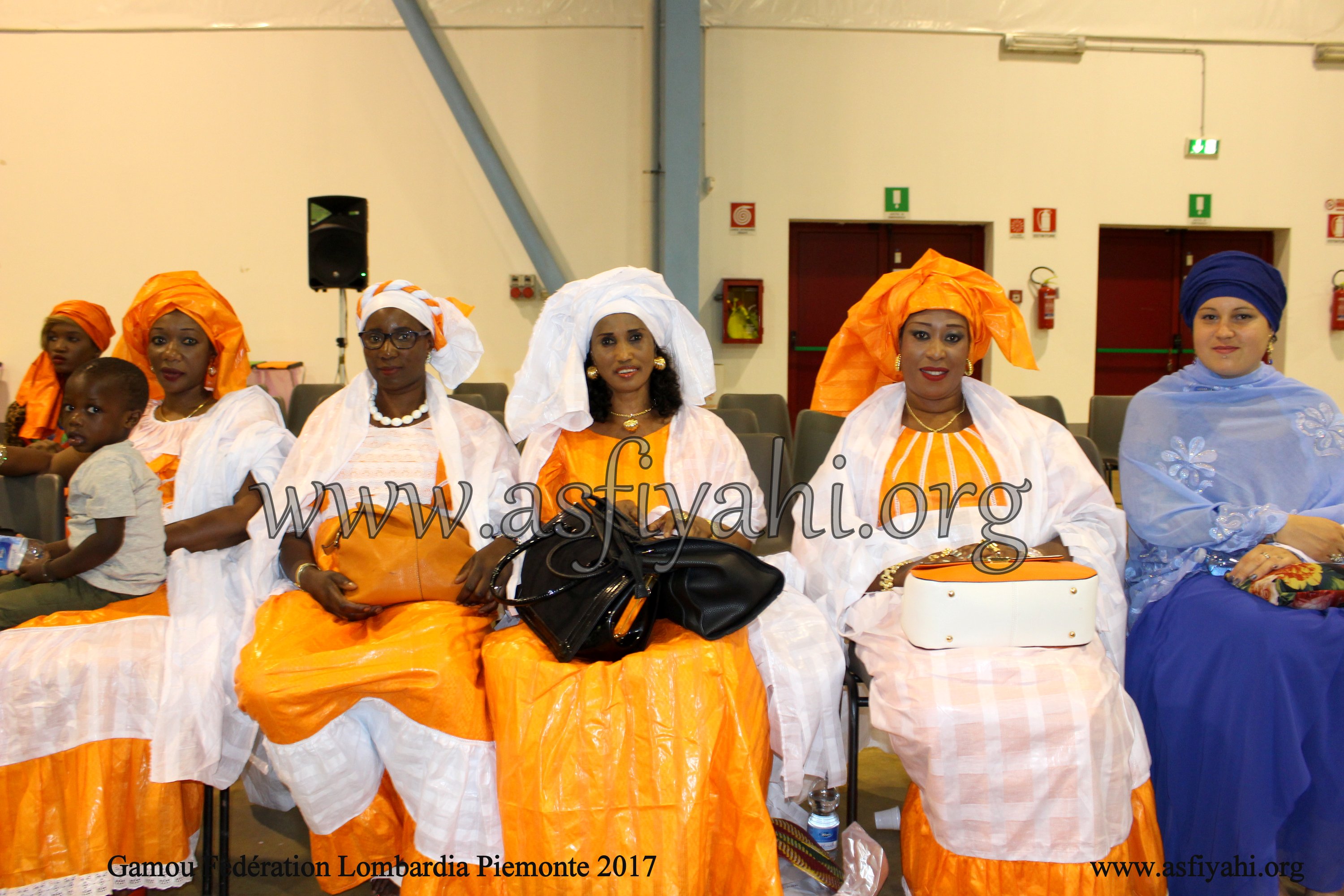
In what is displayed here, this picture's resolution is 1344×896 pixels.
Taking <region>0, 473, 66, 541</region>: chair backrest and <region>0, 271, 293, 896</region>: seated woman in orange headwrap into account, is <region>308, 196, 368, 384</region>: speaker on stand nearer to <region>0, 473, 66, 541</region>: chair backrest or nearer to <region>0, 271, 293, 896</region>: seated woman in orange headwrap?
<region>0, 473, 66, 541</region>: chair backrest

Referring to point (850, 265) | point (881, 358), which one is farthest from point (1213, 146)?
point (881, 358)

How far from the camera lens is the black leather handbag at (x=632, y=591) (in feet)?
6.25

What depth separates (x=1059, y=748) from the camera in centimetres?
182

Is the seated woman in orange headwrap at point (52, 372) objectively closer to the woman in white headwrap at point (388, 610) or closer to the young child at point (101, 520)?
the young child at point (101, 520)

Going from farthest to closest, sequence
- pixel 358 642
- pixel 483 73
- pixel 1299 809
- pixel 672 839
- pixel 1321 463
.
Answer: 1. pixel 483 73
2. pixel 1321 463
3. pixel 358 642
4. pixel 1299 809
5. pixel 672 839

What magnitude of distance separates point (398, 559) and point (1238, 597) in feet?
6.55

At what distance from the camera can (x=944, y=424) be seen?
99.3 inches

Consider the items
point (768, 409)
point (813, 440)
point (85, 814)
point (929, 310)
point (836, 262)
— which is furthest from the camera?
point (836, 262)

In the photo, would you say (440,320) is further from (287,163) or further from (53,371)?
(287,163)

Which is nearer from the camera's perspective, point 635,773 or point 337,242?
point 635,773

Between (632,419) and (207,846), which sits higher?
(632,419)

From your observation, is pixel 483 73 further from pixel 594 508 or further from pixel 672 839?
pixel 672 839

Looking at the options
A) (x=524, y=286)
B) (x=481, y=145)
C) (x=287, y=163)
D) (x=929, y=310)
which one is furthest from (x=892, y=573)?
(x=287, y=163)

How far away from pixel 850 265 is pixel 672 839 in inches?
259
